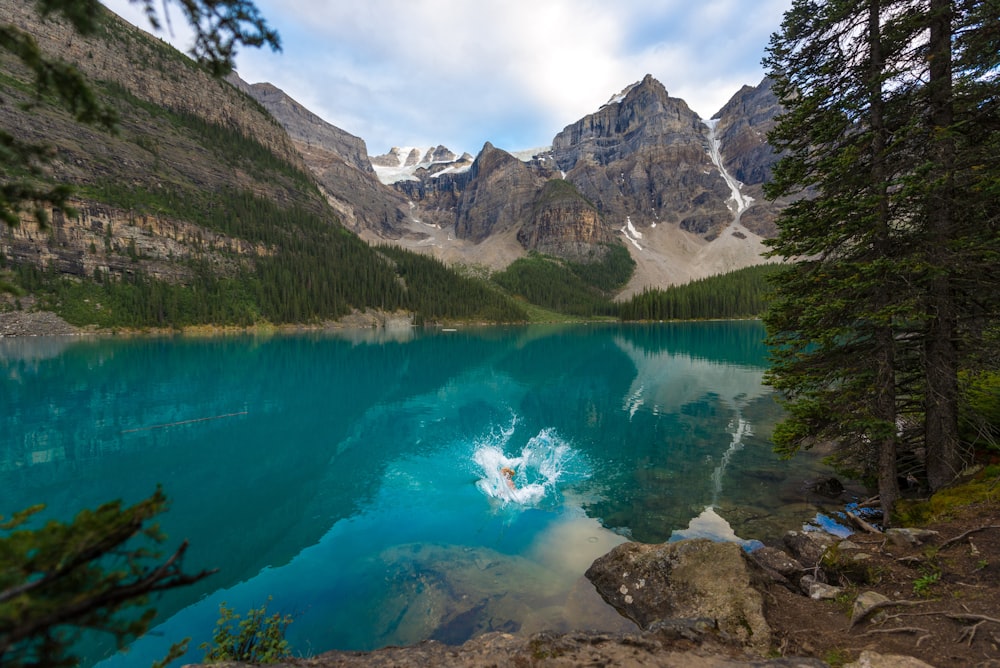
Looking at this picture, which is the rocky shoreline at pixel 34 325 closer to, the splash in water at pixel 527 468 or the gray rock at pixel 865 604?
the splash in water at pixel 527 468

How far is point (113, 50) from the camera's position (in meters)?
162

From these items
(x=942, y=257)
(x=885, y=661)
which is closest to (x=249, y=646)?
(x=885, y=661)

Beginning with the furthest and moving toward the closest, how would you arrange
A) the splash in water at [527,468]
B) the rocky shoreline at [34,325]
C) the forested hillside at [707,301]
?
the forested hillside at [707,301] → the rocky shoreline at [34,325] → the splash in water at [527,468]

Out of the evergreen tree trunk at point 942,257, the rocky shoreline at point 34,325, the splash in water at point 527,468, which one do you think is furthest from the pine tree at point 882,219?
the rocky shoreline at point 34,325

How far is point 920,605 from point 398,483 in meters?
17.1

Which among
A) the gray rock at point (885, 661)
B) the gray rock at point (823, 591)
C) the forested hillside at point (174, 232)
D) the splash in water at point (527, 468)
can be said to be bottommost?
the splash in water at point (527, 468)

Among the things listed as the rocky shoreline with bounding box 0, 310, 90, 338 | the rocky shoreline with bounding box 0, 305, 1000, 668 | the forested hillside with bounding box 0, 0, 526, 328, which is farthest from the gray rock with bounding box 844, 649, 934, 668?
the rocky shoreline with bounding box 0, 310, 90, 338

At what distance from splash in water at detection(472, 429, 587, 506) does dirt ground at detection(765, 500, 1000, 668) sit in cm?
1024

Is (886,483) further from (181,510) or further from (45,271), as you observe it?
(45,271)

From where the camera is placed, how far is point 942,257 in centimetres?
1089

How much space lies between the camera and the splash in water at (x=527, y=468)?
1855cm

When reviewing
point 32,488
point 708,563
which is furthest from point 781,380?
point 32,488

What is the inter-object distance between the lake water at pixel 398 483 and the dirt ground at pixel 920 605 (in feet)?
11.9

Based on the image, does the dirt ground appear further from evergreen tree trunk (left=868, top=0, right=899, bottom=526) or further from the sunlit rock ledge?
evergreen tree trunk (left=868, top=0, right=899, bottom=526)
